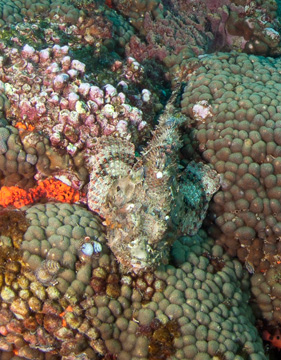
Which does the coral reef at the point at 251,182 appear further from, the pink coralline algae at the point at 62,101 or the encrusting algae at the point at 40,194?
the encrusting algae at the point at 40,194

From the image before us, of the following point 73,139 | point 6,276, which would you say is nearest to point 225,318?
point 6,276

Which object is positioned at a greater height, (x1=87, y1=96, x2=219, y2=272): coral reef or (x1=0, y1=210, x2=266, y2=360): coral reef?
(x1=87, y1=96, x2=219, y2=272): coral reef

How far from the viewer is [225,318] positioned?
349cm

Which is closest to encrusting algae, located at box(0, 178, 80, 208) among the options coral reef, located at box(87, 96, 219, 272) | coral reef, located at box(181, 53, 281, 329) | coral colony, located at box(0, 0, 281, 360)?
coral colony, located at box(0, 0, 281, 360)

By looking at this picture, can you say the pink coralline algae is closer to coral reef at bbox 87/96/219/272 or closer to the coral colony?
the coral colony

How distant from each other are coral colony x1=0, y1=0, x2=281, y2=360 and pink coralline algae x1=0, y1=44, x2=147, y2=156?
2 cm

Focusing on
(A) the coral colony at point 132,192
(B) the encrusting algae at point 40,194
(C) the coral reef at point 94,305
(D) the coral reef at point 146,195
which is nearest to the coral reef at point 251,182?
(A) the coral colony at point 132,192

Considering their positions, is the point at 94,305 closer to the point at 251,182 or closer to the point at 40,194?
the point at 40,194

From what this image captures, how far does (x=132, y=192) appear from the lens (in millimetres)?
3381

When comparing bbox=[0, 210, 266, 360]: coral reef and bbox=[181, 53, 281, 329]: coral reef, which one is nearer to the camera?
bbox=[0, 210, 266, 360]: coral reef

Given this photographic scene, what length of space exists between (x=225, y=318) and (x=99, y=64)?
371cm

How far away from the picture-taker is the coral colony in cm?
316

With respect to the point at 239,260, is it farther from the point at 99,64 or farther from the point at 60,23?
the point at 60,23

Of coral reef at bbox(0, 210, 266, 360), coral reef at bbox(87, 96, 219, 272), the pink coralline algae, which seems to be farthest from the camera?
the pink coralline algae
